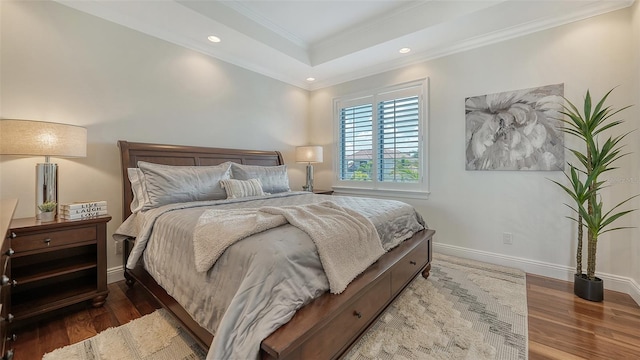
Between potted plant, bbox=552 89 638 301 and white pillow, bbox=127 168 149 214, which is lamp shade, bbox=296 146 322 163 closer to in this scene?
white pillow, bbox=127 168 149 214

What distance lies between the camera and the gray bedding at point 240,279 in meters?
1.11

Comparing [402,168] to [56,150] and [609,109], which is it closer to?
[609,109]

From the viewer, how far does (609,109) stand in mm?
2396

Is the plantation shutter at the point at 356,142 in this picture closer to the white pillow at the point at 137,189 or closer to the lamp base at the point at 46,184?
the white pillow at the point at 137,189

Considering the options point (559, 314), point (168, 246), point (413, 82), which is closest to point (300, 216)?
point (168, 246)

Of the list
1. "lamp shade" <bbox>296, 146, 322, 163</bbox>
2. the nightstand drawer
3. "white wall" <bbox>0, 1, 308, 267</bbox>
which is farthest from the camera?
"lamp shade" <bbox>296, 146, 322, 163</bbox>

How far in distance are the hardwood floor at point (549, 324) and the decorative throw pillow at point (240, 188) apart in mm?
1110

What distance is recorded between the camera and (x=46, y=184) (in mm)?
2023

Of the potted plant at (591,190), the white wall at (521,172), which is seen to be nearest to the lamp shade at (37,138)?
the white wall at (521,172)

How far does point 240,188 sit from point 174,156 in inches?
33.6

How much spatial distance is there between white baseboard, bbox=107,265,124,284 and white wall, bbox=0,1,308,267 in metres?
0.05

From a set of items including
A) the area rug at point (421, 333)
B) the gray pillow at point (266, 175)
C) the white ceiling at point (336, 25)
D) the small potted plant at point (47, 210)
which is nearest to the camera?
the area rug at point (421, 333)

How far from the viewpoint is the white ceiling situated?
249cm

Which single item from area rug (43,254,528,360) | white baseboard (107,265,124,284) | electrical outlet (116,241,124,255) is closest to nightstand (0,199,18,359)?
area rug (43,254,528,360)
